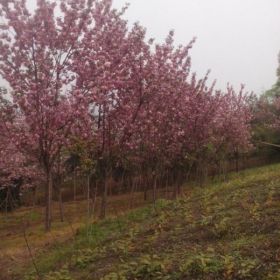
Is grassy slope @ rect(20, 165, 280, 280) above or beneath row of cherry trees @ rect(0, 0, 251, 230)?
beneath

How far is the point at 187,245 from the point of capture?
9.63 meters

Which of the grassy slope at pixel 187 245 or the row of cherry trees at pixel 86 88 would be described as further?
the row of cherry trees at pixel 86 88

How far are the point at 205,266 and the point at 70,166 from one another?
26949 mm

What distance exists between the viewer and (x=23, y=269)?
11.6 m

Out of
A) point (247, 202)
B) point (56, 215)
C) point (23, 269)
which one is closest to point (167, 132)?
point (56, 215)

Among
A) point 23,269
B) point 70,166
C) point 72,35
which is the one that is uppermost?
point 72,35

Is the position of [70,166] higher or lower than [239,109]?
lower

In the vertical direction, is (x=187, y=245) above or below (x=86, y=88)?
below

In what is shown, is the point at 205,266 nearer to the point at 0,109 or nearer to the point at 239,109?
the point at 0,109

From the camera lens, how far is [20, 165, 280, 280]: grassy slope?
766 cm

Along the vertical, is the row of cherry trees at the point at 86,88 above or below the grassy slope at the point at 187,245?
above

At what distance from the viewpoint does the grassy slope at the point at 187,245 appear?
302 inches

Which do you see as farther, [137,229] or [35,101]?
[35,101]

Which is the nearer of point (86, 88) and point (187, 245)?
point (187, 245)
